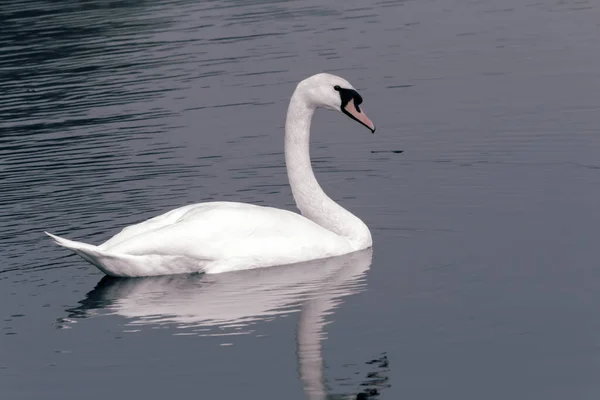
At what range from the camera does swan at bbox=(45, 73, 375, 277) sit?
12.5 metres

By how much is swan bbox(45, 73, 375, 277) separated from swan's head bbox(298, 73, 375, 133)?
0.01 metres

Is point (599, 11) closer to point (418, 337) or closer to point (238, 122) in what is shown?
point (238, 122)

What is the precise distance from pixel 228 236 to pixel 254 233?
28 cm

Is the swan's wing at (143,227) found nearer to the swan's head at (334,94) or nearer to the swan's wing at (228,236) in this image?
the swan's wing at (228,236)

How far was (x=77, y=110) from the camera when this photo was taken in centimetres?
2253

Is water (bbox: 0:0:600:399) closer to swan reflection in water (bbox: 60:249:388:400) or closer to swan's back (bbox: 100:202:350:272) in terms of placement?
swan reflection in water (bbox: 60:249:388:400)

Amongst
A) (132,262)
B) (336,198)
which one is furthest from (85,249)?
(336,198)

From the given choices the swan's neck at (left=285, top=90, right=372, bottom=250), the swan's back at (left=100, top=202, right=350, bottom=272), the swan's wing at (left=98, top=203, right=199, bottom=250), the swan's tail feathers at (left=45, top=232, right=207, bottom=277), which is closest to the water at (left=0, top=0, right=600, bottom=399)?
the swan's tail feathers at (left=45, top=232, right=207, bottom=277)

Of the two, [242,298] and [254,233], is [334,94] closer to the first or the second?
[254,233]

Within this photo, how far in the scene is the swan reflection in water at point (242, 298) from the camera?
430 inches

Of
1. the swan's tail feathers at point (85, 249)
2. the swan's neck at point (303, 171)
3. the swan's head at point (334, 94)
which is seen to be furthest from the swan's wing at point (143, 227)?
the swan's head at point (334, 94)

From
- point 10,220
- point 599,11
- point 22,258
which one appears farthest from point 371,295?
point 599,11

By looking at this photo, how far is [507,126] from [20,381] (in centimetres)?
988

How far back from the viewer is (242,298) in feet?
38.9
